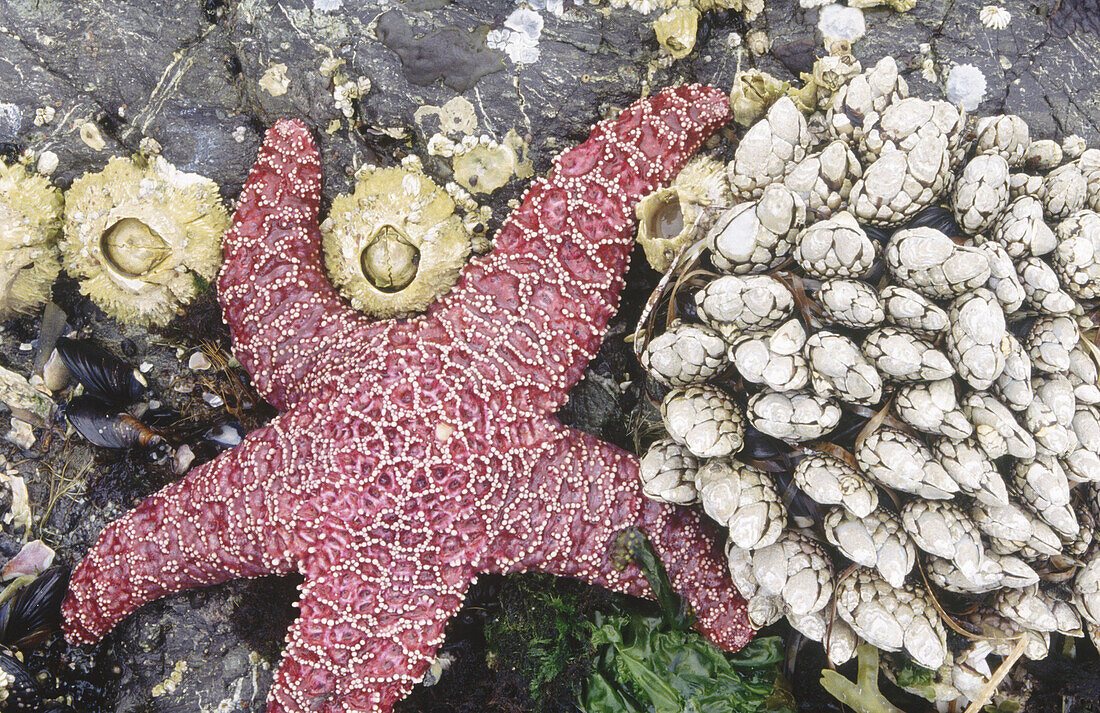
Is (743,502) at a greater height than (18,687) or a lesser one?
greater

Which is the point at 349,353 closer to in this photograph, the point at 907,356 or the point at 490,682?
the point at 490,682

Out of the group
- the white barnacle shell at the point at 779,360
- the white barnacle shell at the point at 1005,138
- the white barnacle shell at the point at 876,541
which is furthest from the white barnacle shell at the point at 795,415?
the white barnacle shell at the point at 1005,138

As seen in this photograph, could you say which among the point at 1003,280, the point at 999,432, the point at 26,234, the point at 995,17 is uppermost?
the point at 995,17

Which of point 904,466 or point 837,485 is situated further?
point 837,485

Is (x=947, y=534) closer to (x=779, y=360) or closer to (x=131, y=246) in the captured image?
(x=779, y=360)

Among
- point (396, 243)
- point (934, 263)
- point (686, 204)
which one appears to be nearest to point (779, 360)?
point (934, 263)

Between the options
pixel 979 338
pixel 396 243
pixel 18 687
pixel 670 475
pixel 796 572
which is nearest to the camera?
pixel 979 338
